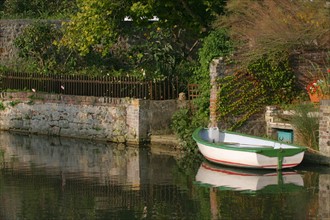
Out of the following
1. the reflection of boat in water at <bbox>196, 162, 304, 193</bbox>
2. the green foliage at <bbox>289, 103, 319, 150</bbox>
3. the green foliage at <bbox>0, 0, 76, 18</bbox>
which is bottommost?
the reflection of boat in water at <bbox>196, 162, 304, 193</bbox>

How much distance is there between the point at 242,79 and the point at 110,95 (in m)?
5.37

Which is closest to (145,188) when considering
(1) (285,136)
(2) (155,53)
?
(1) (285,136)

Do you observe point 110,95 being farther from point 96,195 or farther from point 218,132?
point 96,195

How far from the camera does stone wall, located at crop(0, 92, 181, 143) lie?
2972 cm

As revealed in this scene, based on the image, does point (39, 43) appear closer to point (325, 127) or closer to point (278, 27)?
point (278, 27)

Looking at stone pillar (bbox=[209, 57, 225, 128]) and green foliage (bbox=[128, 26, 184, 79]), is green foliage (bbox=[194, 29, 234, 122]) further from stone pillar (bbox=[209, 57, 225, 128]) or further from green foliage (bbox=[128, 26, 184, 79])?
green foliage (bbox=[128, 26, 184, 79])

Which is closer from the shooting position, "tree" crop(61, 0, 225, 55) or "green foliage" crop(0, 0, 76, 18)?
"tree" crop(61, 0, 225, 55)

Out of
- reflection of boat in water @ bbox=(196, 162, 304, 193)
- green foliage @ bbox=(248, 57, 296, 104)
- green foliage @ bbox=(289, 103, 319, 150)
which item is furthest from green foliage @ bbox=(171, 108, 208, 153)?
green foliage @ bbox=(289, 103, 319, 150)

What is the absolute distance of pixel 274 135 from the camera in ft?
89.2

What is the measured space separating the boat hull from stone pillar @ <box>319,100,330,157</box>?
84 centimetres

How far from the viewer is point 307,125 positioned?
25422 millimetres

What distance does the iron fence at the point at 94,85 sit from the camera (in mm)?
30438

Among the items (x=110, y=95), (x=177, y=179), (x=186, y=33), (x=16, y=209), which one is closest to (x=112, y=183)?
(x=177, y=179)

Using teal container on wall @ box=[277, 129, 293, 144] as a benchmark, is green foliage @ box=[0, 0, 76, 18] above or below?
above
